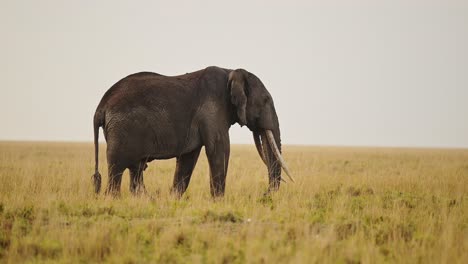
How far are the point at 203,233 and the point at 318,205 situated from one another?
15.2 ft

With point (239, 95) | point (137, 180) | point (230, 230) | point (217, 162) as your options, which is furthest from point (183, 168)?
point (230, 230)

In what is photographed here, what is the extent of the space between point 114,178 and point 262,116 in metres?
3.89

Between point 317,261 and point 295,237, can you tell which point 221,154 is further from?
point 317,261

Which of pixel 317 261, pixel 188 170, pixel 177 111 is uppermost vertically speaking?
pixel 177 111

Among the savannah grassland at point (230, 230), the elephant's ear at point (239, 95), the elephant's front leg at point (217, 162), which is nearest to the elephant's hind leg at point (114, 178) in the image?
the savannah grassland at point (230, 230)

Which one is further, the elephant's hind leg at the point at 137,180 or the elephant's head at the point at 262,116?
the elephant's head at the point at 262,116

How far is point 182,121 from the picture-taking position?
11.9m

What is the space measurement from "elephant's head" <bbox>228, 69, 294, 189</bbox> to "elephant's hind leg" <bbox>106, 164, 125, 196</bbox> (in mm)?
3118

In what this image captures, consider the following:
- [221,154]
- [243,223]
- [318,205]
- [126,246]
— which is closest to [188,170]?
[221,154]

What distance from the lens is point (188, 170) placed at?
12773 millimetres

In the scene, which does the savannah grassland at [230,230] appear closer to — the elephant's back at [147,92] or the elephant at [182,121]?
the elephant at [182,121]

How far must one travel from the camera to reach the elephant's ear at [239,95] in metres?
12.1

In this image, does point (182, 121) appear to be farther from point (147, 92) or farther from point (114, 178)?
point (114, 178)

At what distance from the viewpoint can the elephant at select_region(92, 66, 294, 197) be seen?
37.1ft
